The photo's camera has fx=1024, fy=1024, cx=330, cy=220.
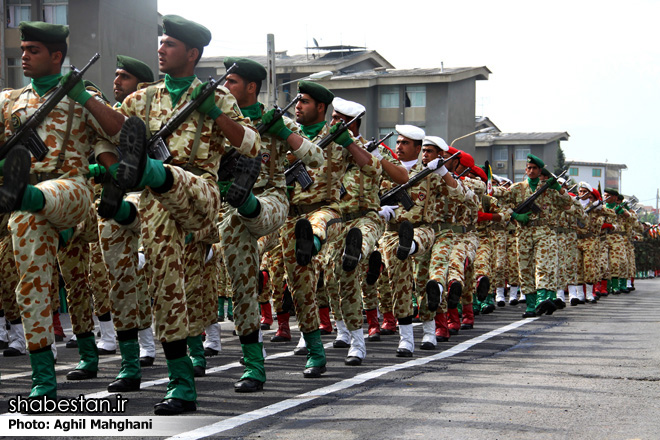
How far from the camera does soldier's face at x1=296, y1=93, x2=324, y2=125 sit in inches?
354

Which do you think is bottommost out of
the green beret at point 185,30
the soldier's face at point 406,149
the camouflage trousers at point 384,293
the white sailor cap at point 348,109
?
the camouflage trousers at point 384,293

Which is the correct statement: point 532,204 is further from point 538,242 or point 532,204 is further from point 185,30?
point 185,30

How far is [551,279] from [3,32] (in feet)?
74.7

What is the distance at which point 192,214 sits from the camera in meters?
6.25

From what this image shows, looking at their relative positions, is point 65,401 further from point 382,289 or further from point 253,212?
point 382,289

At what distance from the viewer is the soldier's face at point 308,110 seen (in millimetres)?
8992

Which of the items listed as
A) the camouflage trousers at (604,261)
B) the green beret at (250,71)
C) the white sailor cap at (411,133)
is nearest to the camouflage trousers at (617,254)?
the camouflage trousers at (604,261)

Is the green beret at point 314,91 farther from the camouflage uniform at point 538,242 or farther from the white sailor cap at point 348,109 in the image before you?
the camouflage uniform at point 538,242

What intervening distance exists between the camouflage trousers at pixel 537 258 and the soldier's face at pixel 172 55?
10360 mm

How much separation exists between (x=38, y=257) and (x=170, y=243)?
2.73 ft

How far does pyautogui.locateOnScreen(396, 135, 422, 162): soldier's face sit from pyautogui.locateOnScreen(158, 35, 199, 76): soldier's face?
5010mm

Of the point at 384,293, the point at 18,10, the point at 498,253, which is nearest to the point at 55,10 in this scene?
the point at 18,10

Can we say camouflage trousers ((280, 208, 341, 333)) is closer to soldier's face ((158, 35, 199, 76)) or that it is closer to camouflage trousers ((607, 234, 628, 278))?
soldier's face ((158, 35, 199, 76))

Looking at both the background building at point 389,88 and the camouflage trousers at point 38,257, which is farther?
the background building at point 389,88
